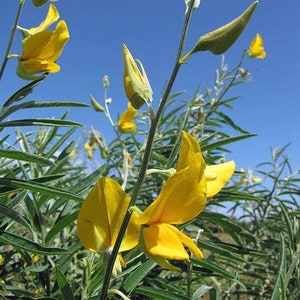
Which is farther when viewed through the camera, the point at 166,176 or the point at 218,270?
the point at 218,270

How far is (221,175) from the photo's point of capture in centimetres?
91

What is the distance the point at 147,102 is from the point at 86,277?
Answer: 600 millimetres

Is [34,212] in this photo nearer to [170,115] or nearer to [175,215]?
[175,215]

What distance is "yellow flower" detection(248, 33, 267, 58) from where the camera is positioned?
14.1 feet

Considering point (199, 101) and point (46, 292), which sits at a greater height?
point (199, 101)

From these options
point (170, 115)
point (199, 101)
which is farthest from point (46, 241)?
point (199, 101)

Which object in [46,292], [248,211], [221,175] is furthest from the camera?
[248,211]

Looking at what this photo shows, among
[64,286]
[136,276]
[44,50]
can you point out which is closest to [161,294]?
[136,276]

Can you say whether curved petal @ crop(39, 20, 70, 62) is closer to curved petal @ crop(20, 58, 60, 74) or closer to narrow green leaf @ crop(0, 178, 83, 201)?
curved petal @ crop(20, 58, 60, 74)

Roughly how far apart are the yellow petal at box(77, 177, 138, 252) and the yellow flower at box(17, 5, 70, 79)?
2.39 feet

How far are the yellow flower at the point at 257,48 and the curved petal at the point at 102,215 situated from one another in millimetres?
3661

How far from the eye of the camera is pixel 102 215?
88 cm

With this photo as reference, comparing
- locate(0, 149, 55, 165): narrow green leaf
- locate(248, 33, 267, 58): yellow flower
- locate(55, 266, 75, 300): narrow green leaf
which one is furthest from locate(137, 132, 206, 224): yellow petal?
locate(248, 33, 267, 58): yellow flower

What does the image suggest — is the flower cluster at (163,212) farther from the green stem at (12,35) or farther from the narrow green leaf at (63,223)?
the green stem at (12,35)
